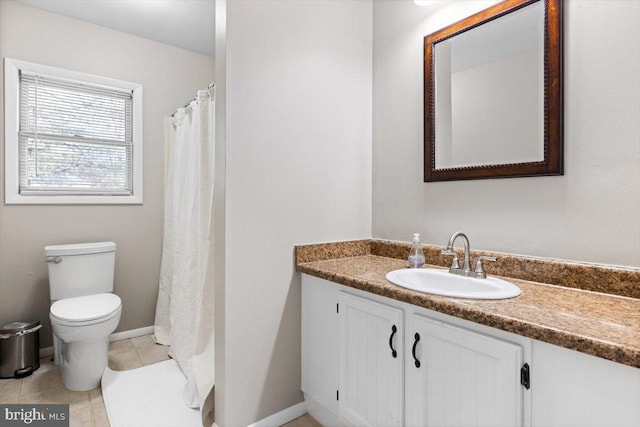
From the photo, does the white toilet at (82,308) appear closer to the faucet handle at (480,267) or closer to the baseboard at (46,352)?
the baseboard at (46,352)

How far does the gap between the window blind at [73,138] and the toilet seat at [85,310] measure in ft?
2.83

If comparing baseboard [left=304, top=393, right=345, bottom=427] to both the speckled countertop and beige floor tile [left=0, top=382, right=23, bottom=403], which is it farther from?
beige floor tile [left=0, top=382, right=23, bottom=403]

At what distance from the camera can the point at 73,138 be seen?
261 cm

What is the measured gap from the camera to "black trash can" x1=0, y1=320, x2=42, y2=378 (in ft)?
7.03

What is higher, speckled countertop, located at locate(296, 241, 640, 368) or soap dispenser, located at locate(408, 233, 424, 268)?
soap dispenser, located at locate(408, 233, 424, 268)

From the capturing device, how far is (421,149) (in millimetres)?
1827

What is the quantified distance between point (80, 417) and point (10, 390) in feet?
2.06

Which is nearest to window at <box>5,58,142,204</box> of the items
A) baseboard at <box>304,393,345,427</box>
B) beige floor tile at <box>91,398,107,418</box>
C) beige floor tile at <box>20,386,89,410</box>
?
beige floor tile at <box>20,386,89,410</box>

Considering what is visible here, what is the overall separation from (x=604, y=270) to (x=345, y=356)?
3.42 ft

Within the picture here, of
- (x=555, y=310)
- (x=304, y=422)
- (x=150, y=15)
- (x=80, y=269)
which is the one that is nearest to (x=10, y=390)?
(x=80, y=269)

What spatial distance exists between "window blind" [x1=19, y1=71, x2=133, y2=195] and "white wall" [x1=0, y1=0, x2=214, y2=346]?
13cm

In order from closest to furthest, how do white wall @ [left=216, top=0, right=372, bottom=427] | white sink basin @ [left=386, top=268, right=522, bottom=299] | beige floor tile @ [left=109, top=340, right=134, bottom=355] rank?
white sink basin @ [left=386, top=268, right=522, bottom=299] < white wall @ [left=216, top=0, right=372, bottom=427] < beige floor tile @ [left=109, top=340, right=134, bottom=355]

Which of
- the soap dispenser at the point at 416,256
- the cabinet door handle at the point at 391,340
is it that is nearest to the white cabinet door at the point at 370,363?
the cabinet door handle at the point at 391,340

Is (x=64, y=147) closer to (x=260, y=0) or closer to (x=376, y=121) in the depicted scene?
(x=260, y=0)
